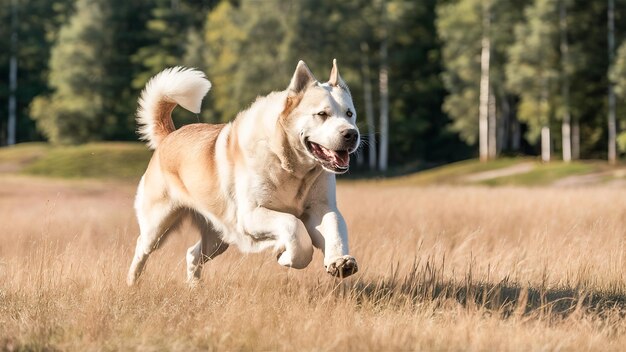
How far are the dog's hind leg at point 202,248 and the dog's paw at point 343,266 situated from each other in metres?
1.80

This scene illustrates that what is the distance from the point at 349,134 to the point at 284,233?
0.76m

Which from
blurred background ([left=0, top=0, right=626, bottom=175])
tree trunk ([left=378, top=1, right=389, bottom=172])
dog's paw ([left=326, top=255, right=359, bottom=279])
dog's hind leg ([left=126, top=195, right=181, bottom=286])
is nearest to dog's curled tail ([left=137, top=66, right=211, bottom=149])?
dog's hind leg ([left=126, top=195, right=181, bottom=286])

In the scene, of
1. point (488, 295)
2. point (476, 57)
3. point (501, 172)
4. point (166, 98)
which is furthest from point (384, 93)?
point (488, 295)

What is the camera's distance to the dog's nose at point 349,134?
5281 millimetres

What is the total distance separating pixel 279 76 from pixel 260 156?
35689 millimetres

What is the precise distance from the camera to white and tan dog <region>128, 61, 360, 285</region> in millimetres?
5414

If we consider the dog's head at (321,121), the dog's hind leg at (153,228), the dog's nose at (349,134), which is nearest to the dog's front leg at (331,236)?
the dog's head at (321,121)

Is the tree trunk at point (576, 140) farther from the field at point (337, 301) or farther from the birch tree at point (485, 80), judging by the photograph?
the field at point (337, 301)

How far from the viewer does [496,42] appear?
38.2m

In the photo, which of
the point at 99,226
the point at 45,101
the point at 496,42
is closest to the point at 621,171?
the point at 496,42

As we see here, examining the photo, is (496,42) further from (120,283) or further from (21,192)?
(120,283)

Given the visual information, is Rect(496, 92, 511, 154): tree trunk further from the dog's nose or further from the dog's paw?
the dog's paw

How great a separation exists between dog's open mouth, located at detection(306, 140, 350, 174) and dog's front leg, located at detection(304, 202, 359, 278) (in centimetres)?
35

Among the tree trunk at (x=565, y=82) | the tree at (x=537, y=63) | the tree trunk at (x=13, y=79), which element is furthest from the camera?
the tree trunk at (x=13, y=79)
